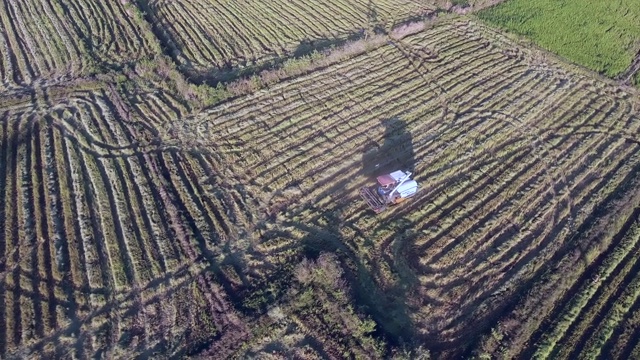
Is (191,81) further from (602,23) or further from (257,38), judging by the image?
(602,23)

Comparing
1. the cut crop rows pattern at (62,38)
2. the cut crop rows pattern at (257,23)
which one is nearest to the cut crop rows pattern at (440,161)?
the cut crop rows pattern at (257,23)

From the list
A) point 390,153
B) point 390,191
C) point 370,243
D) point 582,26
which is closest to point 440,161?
point 390,153

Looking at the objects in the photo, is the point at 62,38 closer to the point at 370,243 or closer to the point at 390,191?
the point at 390,191

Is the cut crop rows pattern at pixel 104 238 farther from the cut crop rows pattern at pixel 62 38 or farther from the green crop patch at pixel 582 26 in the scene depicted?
the green crop patch at pixel 582 26

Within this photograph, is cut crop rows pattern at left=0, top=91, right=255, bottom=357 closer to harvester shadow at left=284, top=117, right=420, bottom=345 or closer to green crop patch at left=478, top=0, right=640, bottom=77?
harvester shadow at left=284, top=117, right=420, bottom=345

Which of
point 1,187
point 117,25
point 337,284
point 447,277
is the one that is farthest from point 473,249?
point 117,25
